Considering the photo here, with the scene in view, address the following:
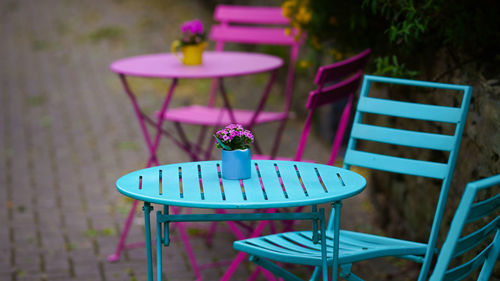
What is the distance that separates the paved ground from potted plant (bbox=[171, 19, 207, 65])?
3.69 ft

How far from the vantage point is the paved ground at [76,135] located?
3922 millimetres

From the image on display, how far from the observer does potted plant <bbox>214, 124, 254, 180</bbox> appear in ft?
7.66

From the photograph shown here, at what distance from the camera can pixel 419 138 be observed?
8.92 feet

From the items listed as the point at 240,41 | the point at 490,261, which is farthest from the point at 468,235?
the point at 240,41

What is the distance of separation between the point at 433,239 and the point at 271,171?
682 mm

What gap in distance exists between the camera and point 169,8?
10492mm

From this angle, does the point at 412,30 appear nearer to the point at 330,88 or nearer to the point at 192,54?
the point at 330,88

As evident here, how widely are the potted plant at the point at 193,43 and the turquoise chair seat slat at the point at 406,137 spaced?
148cm

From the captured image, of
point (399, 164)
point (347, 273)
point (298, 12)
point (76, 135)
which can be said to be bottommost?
point (76, 135)

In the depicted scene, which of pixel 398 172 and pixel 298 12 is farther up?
pixel 298 12

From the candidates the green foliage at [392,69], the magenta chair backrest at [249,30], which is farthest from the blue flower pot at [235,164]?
the magenta chair backrest at [249,30]

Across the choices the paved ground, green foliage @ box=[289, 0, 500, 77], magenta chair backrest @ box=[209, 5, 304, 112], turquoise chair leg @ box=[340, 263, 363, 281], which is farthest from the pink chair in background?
magenta chair backrest @ box=[209, 5, 304, 112]

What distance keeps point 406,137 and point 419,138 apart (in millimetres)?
59

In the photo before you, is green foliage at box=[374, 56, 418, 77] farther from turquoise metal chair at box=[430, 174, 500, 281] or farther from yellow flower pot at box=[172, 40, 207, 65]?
turquoise metal chair at box=[430, 174, 500, 281]
